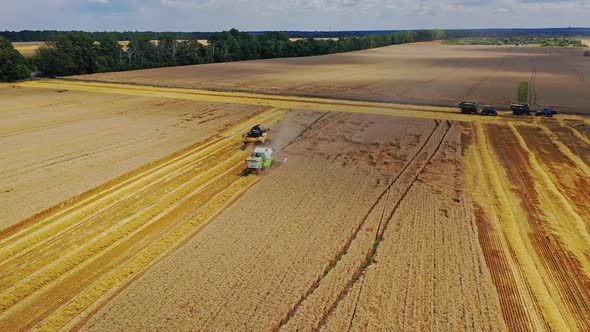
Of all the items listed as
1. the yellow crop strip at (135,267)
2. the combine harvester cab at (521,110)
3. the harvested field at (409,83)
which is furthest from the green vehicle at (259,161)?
the combine harvester cab at (521,110)

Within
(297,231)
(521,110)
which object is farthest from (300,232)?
(521,110)

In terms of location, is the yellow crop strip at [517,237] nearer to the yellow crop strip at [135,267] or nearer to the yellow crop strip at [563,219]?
the yellow crop strip at [563,219]

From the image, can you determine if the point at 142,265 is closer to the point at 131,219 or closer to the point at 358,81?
the point at 131,219

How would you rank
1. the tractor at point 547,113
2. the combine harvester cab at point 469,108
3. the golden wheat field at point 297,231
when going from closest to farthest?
Result: the golden wheat field at point 297,231, the tractor at point 547,113, the combine harvester cab at point 469,108

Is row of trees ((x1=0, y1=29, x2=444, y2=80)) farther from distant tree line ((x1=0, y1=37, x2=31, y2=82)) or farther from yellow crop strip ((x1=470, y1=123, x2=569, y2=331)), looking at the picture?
yellow crop strip ((x1=470, y1=123, x2=569, y2=331))

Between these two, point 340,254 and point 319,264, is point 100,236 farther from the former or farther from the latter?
point 340,254

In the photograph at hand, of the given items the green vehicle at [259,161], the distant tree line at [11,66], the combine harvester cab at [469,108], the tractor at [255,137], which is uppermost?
the distant tree line at [11,66]

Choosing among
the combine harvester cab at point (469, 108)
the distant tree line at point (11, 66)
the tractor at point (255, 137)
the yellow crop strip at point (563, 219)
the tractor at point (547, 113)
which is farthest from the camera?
the distant tree line at point (11, 66)
